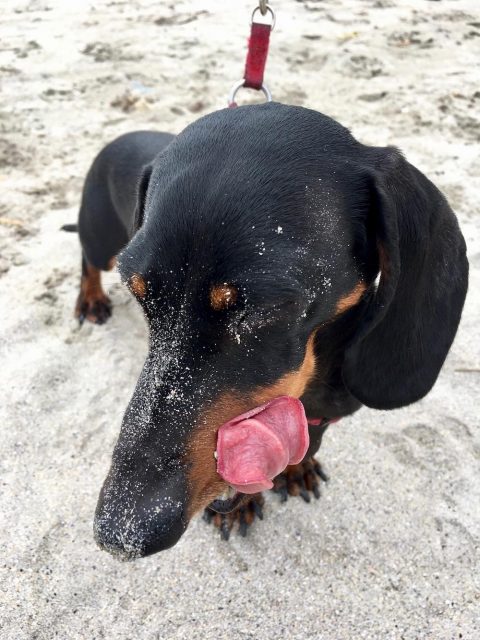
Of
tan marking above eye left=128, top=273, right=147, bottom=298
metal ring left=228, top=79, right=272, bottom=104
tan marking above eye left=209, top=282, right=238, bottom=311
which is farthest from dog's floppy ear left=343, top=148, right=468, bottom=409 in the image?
metal ring left=228, top=79, right=272, bottom=104

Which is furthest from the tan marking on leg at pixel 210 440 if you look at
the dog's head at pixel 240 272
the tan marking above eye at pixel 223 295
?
the tan marking above eye at pixel 223 295

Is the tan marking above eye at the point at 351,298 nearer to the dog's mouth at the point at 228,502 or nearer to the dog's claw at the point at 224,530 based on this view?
the dog's mouth at the point at 228,502

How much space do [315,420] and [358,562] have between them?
77 cm

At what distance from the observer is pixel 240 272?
1662 mm

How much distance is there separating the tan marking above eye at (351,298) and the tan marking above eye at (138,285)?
2.12ft

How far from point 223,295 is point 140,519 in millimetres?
687

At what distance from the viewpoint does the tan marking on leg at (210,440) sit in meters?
1.76

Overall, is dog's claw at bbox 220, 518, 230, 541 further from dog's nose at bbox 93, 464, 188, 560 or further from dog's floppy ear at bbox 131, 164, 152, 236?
dog's floppy ear at bbox 131, 164, 152, 236

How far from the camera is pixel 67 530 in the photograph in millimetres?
2814

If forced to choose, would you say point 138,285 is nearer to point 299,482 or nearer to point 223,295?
point 223,295

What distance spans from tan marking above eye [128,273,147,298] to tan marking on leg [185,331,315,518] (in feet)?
1.32

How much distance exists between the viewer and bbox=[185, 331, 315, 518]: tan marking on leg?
1759 millimetres

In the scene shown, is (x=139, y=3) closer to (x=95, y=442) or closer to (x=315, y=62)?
(x=315, y=62)

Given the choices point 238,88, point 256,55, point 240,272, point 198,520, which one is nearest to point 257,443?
point 240,272
